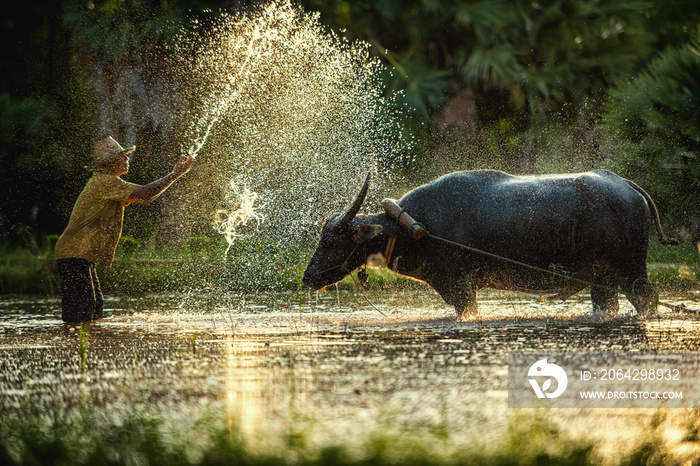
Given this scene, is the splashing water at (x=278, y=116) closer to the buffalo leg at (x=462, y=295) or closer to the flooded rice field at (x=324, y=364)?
the flooded rice field at (x=324, y=364)

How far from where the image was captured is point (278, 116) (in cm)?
1714

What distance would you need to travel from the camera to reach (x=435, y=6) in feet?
68.7

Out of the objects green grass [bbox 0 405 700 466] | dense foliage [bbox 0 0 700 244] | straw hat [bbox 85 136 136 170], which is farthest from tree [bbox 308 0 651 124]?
green grass [bbox 0 405 700 466]

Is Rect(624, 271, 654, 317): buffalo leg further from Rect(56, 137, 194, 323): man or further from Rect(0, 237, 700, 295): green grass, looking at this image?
Rect(0, 237, 700, 295): green grass

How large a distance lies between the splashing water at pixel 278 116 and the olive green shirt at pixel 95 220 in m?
5.90

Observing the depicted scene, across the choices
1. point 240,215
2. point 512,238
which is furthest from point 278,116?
point 512,238

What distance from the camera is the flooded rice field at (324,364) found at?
3.94 meters

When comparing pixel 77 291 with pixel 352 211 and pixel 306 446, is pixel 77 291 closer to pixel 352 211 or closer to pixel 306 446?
pixel 352 211

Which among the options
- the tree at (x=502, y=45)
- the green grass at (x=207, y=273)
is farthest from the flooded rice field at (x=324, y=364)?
the tree at (x=502, y=45)

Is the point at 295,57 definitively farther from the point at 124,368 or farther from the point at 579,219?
the point at 124,368

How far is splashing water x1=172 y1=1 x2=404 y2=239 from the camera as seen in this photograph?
51.1ft

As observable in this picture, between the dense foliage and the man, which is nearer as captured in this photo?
the man

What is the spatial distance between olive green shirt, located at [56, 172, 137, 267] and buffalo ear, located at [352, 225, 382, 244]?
1.95 m

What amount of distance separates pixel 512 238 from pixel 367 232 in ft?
3.85
